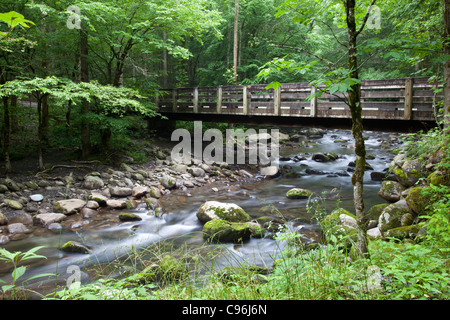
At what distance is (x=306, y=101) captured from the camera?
399 inches

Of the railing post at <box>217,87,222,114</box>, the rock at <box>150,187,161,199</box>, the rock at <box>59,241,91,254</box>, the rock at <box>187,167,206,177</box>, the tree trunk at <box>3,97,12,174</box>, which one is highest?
the railing post at <box>217,87,222,114</box>

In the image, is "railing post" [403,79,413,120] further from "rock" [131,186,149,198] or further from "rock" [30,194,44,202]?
"rock" [30,194,44,202]

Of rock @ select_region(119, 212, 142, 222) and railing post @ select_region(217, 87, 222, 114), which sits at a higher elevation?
railing post @ select_region(217, 87, 222, 114)

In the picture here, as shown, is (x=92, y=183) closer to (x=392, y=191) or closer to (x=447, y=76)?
(x=392, y=191)

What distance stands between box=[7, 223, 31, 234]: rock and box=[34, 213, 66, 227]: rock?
34cm

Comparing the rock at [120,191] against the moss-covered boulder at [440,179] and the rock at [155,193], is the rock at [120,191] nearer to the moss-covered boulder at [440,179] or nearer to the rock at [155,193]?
the rock at [155,193]

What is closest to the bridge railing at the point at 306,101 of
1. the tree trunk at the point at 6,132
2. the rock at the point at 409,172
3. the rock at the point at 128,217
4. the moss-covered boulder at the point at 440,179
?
the rock at the point at 409,172

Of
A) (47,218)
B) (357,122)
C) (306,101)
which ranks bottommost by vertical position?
(47,218)

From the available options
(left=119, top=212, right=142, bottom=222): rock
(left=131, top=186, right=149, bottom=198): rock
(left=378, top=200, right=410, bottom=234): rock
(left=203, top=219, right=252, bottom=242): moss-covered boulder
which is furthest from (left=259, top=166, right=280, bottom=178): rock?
(left=378, top=200, right=410, bottom=234): rock

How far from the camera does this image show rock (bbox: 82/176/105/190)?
30.0 feet

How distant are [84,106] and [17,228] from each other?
4931 millimetres

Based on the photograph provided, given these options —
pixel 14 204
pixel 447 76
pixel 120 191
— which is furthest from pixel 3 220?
pixel 447 76

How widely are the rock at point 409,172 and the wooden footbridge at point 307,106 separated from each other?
1263mm

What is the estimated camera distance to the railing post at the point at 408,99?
7.53 meters
